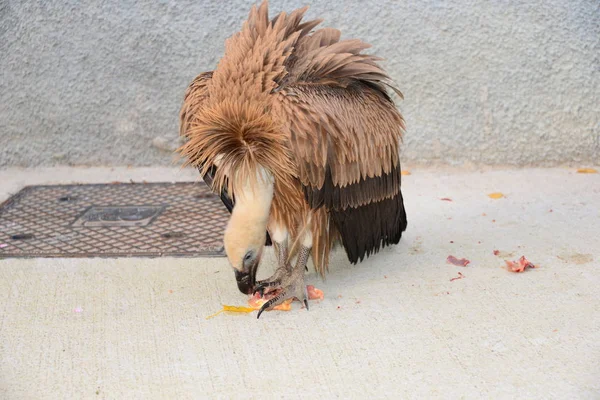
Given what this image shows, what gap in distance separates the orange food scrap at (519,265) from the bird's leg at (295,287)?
3.48 ft

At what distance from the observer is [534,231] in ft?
14.8

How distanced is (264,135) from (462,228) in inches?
70.0

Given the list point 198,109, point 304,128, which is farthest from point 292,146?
point 198,109

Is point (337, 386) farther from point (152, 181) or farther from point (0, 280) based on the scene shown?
point (152, 181)

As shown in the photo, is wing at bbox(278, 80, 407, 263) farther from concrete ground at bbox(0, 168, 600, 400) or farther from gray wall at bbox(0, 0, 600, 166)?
gray wall at bbox(0, 0, 600, 166)

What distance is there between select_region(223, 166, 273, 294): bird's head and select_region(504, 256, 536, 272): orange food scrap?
1.37m

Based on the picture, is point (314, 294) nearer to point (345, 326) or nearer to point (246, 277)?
point (345, 326)

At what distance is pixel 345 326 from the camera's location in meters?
3.47

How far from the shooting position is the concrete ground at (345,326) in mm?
3014

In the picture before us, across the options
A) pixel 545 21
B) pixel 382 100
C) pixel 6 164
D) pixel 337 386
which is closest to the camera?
pixel 337 386

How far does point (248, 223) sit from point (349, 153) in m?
0.58

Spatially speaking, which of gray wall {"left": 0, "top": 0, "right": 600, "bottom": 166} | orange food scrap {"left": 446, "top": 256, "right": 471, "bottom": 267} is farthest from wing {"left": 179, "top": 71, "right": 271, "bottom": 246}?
gray wall {"left": 0, "top": 0, "right": 600, "bottom": 166}

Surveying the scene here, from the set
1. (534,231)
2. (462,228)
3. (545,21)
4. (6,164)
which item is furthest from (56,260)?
(545,21)

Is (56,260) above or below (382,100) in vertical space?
below
